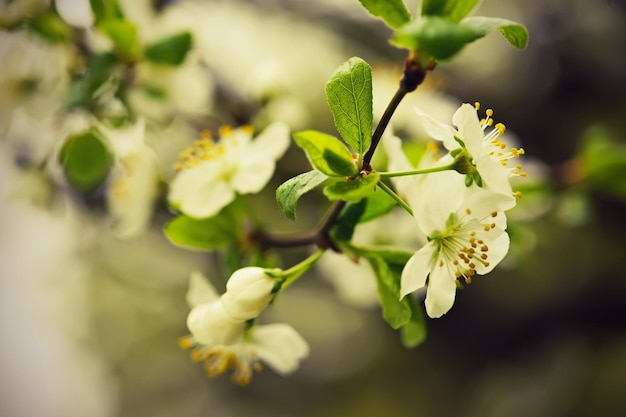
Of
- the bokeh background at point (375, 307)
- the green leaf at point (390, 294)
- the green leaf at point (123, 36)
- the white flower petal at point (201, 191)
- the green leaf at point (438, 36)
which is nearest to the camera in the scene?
the green leaf at point (438, 36)

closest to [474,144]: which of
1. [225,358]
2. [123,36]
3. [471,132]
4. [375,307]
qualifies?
[471,132]

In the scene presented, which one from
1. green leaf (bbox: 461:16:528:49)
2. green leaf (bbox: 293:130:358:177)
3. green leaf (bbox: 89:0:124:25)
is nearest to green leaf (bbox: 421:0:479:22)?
green leaf (bbox: 461:16:528:49)

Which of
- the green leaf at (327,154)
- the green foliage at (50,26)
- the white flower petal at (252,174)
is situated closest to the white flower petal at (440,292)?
the green leaf at (327,154)

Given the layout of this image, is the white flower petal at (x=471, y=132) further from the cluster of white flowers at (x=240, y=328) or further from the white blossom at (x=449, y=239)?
the cluster of white flowers at (x=240, y=328)

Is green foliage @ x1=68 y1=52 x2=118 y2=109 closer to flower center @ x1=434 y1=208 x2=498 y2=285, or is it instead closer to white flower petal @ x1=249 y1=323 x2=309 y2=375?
white flower petal @ x1=249 y1=323 x2=309 y2=375

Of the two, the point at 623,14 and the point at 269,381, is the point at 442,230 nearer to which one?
the point at 623,14

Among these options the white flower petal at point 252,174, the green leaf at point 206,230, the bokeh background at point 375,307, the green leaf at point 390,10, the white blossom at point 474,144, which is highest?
the green leaf at point 390,10

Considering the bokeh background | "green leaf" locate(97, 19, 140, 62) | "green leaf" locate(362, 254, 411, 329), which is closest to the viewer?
"green leaf" locate(362, 254, 411, 329)

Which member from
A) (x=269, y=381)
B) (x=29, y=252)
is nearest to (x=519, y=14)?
(x=269, y=381)
